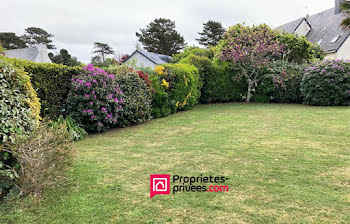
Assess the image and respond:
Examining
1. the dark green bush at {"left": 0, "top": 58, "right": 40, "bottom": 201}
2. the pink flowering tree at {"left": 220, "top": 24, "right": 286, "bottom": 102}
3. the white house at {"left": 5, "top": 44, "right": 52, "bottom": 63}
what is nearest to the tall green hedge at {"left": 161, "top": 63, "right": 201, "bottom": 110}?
the pink flowering tree at {"left": 220, "top": 24, "right": 286, "bottom": 102}

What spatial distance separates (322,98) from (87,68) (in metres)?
10.5

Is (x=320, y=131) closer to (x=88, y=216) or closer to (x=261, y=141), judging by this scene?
(x=261, y=141)

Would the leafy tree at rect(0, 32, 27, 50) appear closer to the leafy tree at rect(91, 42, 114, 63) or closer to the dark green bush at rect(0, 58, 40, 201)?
the leafy tree at rect(91, 42, 114, 63)

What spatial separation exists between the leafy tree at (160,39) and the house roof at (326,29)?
61.1 ft

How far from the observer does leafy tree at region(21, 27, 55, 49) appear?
141 feet

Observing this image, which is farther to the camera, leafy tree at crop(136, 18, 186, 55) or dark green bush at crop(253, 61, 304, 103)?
leafy tree at crop(136, 18, 186, 55)

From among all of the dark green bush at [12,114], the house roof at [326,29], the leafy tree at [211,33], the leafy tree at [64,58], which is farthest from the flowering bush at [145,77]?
the leafy tree at [211,33]

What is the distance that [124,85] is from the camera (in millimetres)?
6914

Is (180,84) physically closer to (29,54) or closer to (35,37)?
(29,54)

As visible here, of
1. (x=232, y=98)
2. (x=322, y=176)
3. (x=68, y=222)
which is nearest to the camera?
(x=68, y=222)

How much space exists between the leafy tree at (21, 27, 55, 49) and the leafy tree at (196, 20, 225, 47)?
2719cm

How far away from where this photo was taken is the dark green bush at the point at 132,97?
686 cm

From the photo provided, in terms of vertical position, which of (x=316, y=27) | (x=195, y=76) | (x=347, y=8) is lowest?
(x=195, y=76)

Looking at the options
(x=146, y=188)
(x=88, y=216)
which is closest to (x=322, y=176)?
(x=146, y=188)
